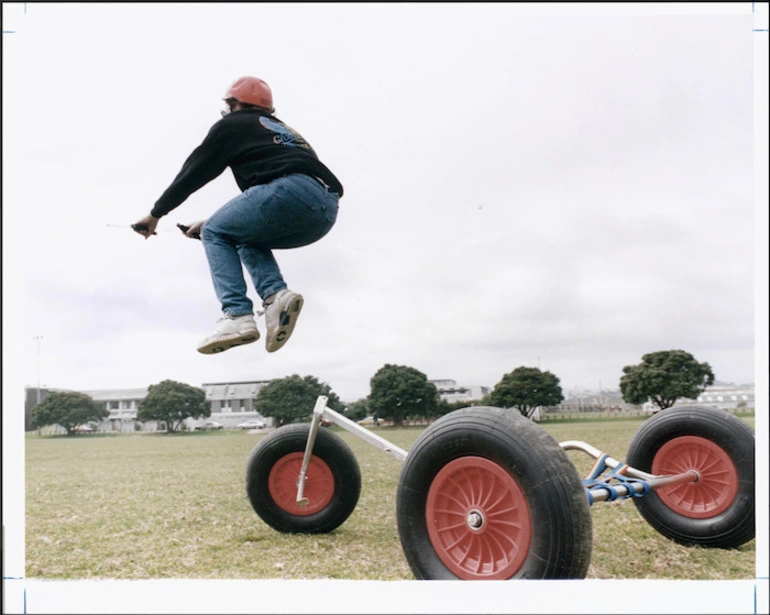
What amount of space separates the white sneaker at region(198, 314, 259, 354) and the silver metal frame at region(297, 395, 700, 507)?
26.9 inches

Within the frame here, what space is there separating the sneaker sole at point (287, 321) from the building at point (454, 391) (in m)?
0.76

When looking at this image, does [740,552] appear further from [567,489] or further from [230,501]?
[230,501]

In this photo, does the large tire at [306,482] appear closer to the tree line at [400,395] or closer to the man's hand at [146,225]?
the tree line at [400,395]

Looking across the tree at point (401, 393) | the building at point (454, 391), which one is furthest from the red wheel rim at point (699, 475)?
the tree at point (401, 393)

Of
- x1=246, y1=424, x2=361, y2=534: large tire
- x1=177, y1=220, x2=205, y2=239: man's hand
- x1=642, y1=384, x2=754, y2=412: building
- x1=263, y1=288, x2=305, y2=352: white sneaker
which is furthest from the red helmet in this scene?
x1=642, y1=384, x2=754, y2=412: building

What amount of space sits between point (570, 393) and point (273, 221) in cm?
147

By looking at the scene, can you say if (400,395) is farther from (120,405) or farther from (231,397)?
(120,405)

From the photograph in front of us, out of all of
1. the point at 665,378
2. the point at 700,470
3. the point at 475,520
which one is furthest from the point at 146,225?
the point at 700,470

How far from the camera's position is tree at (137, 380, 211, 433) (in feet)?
9.99

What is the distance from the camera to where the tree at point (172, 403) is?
9.99ft

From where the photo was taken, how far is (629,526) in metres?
3.21

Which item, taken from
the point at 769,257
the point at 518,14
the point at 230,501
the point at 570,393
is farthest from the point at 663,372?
the point at 230,501

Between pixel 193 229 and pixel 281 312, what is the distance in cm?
55

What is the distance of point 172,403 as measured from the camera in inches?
121
